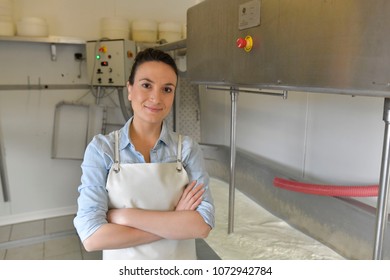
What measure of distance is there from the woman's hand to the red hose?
3.34 feet

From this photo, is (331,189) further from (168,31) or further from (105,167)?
(168,31)

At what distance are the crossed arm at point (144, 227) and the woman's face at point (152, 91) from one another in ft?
0.91

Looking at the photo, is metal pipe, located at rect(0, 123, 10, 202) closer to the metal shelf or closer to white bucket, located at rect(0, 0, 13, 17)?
the metal shelf

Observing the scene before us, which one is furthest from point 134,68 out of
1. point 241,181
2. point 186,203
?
point 241,181

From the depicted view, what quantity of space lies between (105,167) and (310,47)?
0.70 metres

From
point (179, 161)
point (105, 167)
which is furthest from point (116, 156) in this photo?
point (179, 161)

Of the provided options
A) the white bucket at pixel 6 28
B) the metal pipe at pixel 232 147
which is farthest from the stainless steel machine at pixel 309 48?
the white bucket at pixel 6 28

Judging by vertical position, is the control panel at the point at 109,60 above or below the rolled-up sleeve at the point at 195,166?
above

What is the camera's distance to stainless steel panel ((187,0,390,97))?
789 millimetres

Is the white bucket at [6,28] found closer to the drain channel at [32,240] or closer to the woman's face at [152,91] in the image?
the drain channel at [32,240]

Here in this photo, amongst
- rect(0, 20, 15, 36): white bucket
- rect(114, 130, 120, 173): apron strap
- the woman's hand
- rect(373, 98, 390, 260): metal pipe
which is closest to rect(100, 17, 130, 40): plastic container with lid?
rect(0, 20, 15, 36): white bucket

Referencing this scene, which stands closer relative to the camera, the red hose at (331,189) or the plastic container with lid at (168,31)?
the red hose at (331,189)

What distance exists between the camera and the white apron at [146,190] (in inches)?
37.4

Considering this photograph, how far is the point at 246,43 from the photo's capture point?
1.25 m
